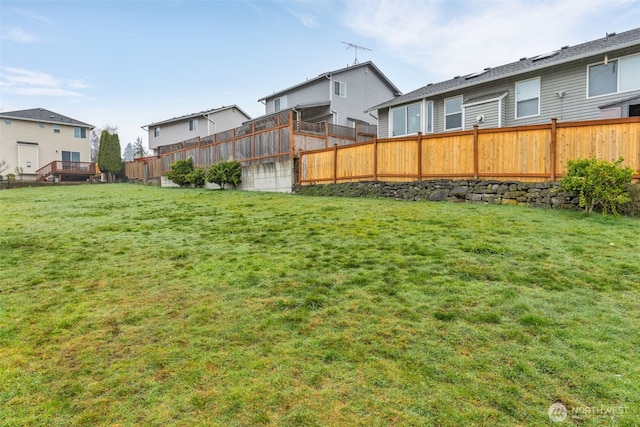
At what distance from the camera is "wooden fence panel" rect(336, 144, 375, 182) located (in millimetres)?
12789

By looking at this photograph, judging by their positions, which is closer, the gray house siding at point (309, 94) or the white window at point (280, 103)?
the gray house siding at point (309, 94)

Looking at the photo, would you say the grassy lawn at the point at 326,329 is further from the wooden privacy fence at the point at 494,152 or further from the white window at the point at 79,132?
the white window at the point at 79,132

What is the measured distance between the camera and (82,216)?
953cm

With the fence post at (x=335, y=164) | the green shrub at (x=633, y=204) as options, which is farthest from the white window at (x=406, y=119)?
the green shrub at (x=633, y=204)

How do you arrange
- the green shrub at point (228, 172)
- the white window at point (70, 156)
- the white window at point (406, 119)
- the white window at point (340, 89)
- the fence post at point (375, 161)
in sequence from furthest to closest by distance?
the white window at point (70, 156) < the white window at point (340, 89) < the green shrub at point (228, 172) < the white window at point (406, 119) < the fence post at point (375, 161)

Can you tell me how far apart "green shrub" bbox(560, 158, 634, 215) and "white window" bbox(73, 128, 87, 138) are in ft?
134

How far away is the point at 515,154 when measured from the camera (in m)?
9.52

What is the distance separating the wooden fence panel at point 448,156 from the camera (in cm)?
1039

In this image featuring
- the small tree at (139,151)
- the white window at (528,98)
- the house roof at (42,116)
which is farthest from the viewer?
the small tree at (139,151)

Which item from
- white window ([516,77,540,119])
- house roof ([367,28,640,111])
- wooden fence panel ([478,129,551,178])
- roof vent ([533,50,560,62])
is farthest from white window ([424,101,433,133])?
wooden fence panel ([478,129,551,178])

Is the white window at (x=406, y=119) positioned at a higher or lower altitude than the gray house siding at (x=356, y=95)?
lower

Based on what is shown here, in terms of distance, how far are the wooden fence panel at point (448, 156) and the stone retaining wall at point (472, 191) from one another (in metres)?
0.28

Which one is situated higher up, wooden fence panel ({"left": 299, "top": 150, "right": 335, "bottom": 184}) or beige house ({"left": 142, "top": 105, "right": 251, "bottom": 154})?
beige house ({"left": 142, "top": 105, "right": 251, "bottom": 154})

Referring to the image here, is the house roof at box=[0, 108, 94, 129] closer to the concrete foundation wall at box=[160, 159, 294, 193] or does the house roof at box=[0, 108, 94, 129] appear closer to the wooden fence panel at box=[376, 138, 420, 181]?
the concrete foundation wall at box=[160, 159, 294, 193]
